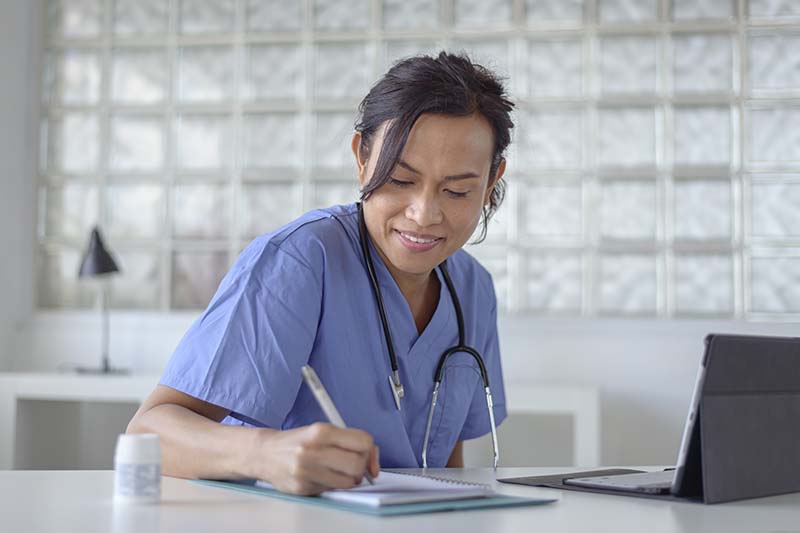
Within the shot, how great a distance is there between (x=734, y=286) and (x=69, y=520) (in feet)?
9.45

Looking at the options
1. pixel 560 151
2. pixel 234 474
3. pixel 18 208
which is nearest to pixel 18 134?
pixel 18 208

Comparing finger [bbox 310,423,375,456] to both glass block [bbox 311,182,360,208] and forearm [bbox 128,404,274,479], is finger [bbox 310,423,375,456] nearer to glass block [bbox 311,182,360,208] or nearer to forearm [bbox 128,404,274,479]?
forearm [bbox 128,404,274,479]

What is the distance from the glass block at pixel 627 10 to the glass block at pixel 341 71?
0.87 meters

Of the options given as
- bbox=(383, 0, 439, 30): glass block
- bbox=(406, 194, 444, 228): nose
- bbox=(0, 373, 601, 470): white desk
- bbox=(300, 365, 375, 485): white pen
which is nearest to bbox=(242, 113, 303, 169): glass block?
bbox=(383, 0, 439, 30): glass block

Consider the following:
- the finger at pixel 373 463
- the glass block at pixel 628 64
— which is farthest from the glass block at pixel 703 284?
the finger at pixel 373 463

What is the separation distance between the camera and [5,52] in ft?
12.5

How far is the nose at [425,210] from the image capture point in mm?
1579

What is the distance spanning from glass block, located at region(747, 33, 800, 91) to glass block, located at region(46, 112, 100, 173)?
2.44 meters

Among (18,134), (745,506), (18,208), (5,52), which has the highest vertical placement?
(5,52)

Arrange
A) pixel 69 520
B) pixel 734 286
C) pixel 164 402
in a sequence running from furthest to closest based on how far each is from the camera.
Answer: pixel 734 286 < pixel 164 402 < pixel 69 520

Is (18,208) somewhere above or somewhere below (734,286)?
above

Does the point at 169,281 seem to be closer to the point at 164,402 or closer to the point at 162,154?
the point at 162,154

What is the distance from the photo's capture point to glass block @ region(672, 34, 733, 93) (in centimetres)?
353

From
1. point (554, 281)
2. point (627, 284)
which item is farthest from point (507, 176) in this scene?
point (627, 284)
